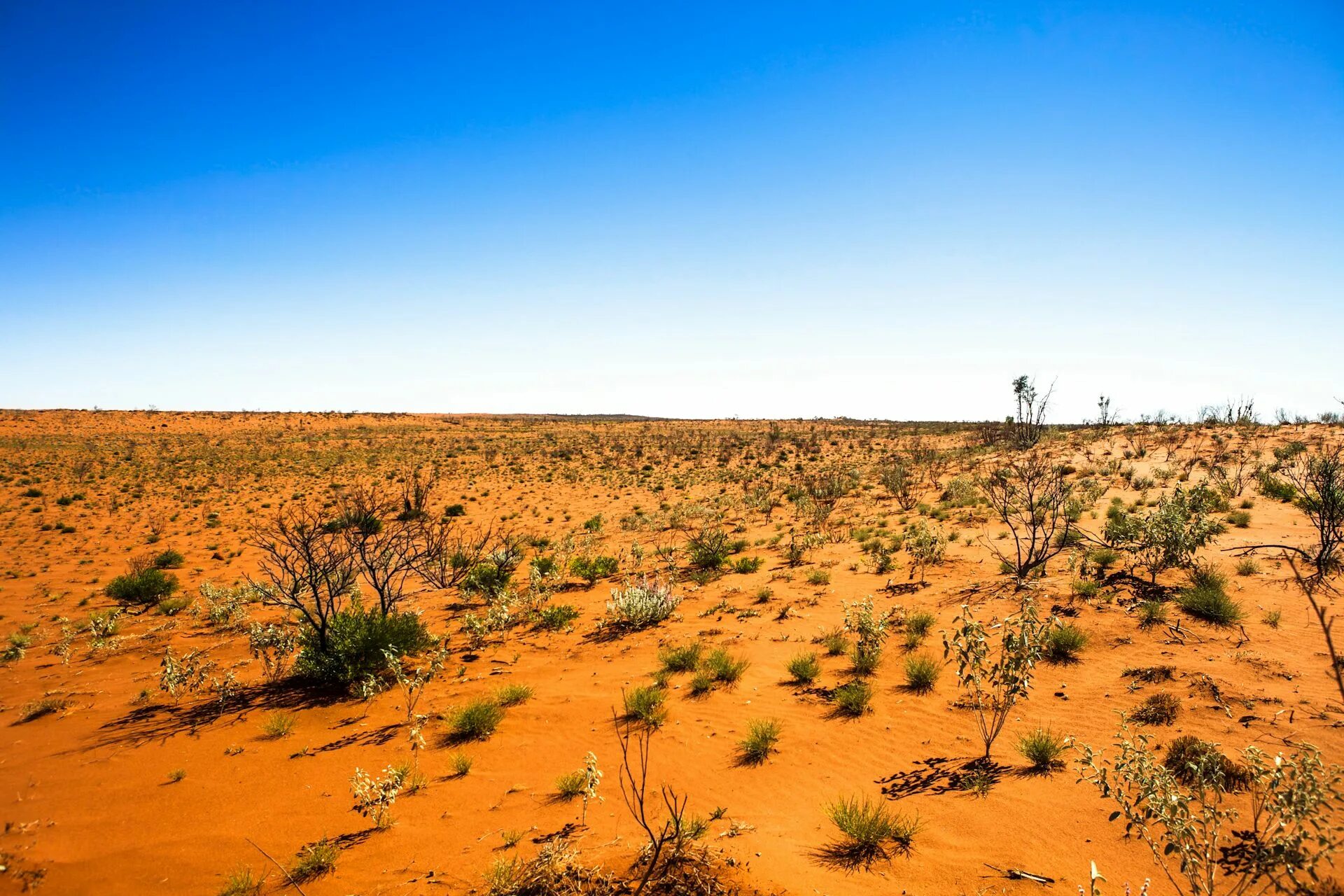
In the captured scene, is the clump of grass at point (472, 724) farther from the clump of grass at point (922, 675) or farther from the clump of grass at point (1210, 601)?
the clump of grass at point (1210, 601)

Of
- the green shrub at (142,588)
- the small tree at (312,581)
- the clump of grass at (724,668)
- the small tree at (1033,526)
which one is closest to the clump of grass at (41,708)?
the small tree at (312,581)

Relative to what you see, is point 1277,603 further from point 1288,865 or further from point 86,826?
point 86,826

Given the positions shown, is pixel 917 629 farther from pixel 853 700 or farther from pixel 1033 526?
pixel 1033 526

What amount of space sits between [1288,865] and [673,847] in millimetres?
3426

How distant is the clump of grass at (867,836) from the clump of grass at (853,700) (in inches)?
72.5

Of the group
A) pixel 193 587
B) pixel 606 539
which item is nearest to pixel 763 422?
pixel 606 539

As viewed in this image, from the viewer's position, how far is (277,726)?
21.9 feet

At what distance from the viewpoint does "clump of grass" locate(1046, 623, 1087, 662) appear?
7340 millimetres

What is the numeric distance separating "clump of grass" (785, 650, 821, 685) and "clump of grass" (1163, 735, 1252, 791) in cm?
351

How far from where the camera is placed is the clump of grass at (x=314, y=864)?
14.1 ft

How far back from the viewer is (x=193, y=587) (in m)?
14.3

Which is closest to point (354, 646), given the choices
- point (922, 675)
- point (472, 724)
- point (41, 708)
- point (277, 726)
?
point (277, 726)

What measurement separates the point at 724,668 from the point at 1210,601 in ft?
22.0

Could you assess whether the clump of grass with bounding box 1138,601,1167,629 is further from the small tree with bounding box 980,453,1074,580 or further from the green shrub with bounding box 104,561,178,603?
the green shrub with bounding box 104,561,178,603
